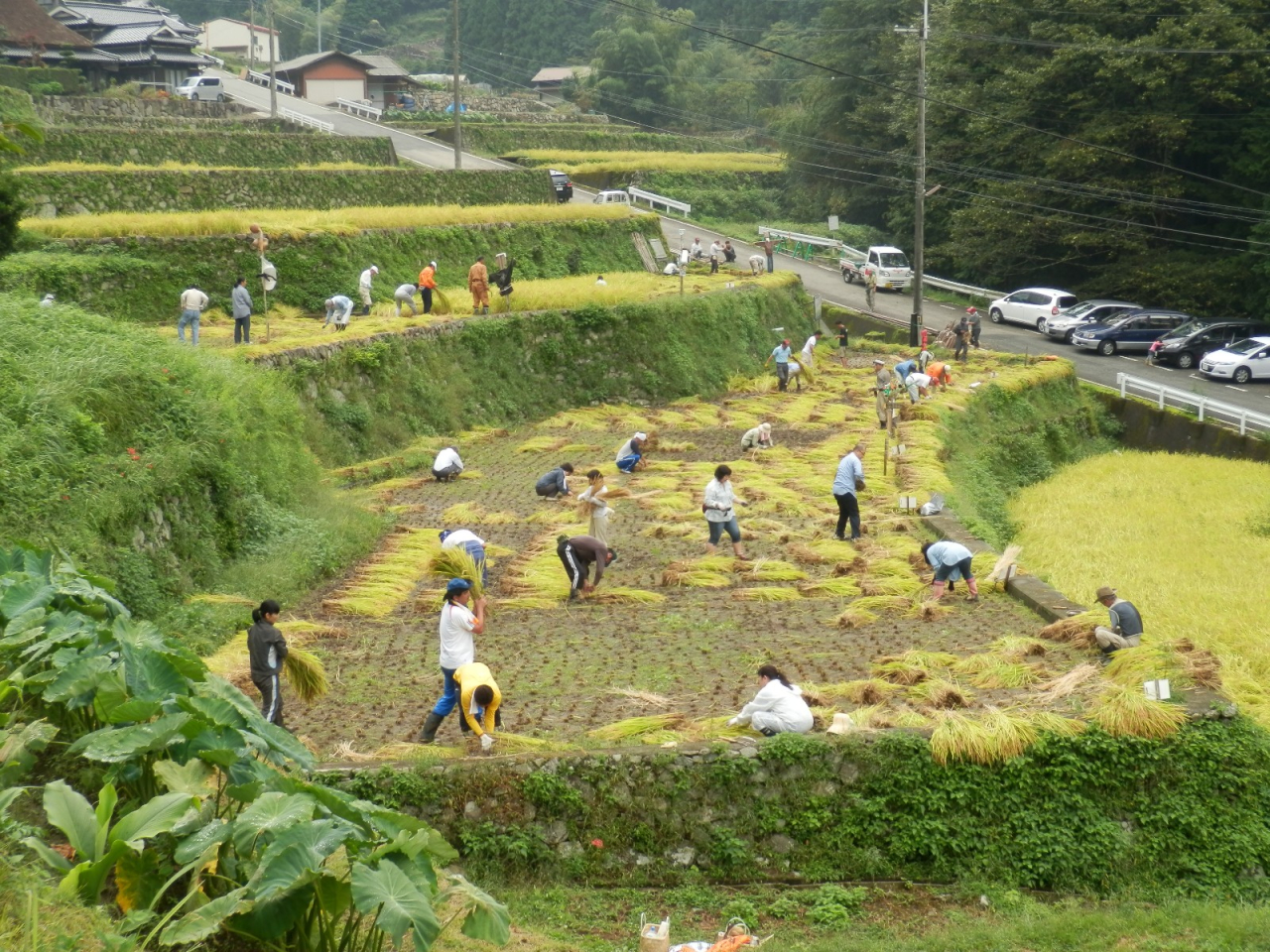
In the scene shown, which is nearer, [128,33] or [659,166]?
[128,33]

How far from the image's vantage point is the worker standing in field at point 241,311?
19719 millimetres

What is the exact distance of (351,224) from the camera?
91.5ft

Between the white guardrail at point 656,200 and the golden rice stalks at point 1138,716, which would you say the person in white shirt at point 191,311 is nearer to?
the golden rice stalks at point 1138,716

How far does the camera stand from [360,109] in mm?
57844

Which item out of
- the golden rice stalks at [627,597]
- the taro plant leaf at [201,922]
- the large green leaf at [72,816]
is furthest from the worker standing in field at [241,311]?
the taro plant leaf at [201,922]

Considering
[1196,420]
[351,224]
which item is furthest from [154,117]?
[1196,420]

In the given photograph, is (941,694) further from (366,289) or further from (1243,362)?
(1243,362)

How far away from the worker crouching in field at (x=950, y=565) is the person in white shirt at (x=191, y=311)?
419 inches

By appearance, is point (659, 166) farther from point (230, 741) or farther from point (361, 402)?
point (230, 741)

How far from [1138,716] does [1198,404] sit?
21537mm

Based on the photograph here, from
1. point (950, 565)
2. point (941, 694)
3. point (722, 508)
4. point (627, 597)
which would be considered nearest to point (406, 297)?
point (722, 508)

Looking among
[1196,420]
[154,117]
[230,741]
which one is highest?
[154,117]

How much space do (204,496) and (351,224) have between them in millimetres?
14751

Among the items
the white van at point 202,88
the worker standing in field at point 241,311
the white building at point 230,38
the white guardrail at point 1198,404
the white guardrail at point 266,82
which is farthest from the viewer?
the white building at point 230,38
